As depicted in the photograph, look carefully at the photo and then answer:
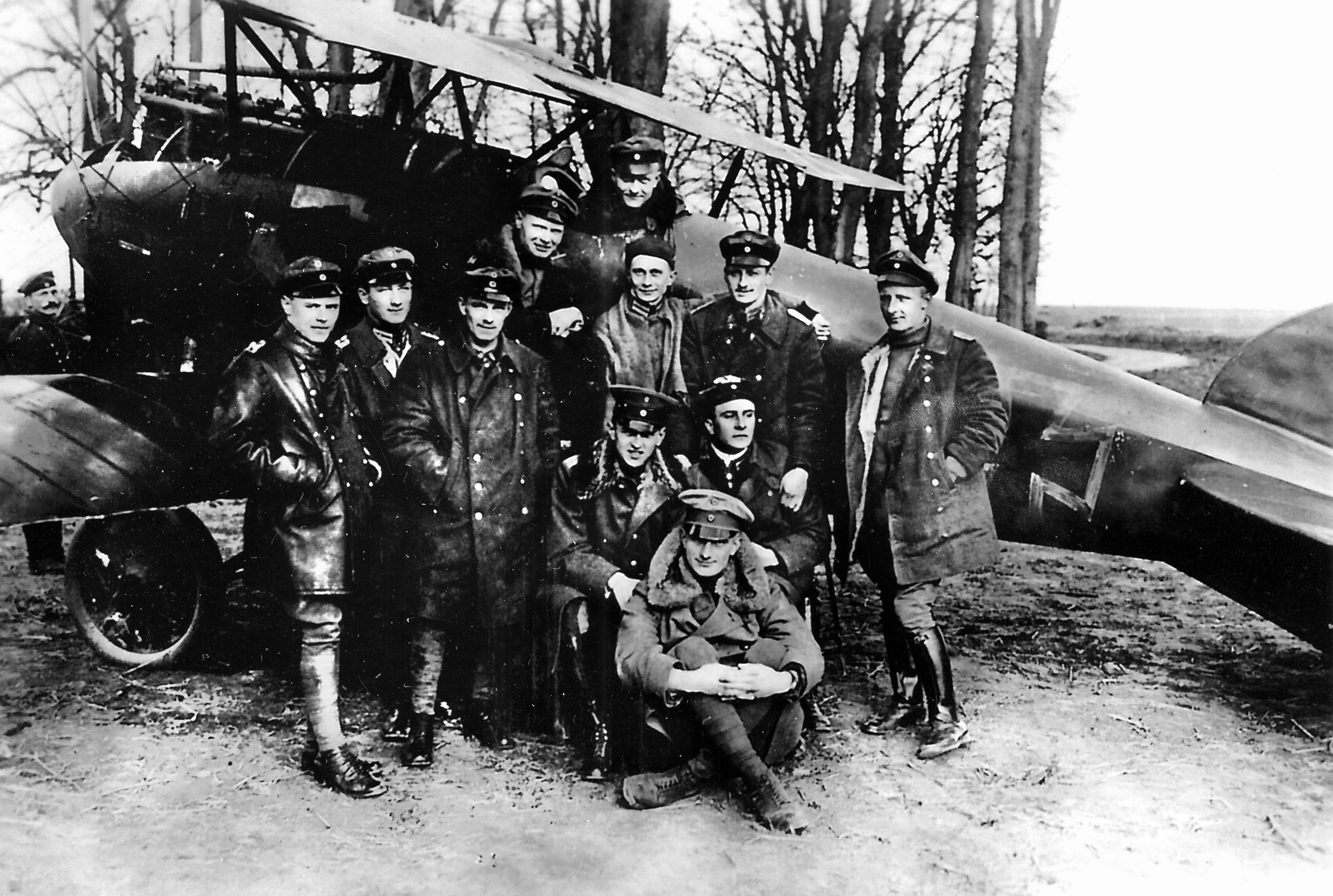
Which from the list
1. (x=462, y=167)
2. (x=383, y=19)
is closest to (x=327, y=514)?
(x=462, y=167)

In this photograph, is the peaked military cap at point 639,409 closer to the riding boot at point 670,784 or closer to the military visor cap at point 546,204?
the military visor cap at point 546,204

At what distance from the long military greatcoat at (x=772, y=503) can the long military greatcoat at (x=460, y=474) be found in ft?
2.66

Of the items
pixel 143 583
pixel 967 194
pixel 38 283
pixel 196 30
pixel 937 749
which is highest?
pixel 196 30

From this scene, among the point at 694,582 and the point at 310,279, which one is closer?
the point at 694,582

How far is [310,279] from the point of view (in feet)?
13.6

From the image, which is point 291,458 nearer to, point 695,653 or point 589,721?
point 589,721

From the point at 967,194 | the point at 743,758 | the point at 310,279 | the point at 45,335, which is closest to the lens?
the point at 743,758

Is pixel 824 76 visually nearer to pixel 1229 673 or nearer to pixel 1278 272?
pixel 1278 272

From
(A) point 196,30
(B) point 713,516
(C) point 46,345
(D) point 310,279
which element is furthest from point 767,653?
(A) point 196,30

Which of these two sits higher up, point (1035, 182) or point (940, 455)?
point (1035, 182)

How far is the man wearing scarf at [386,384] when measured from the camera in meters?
4.23

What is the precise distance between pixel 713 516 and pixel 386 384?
1522 millimetres

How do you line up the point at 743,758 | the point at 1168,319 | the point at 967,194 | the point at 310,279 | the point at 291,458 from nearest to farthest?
1. the point at 743,758
2. the point at 291,458
3. the point at 310,279
4. the point at 1168,319
5. the point at 967,194

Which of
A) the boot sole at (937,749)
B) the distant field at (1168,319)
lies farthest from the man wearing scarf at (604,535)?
the distant field at (1168,319)
